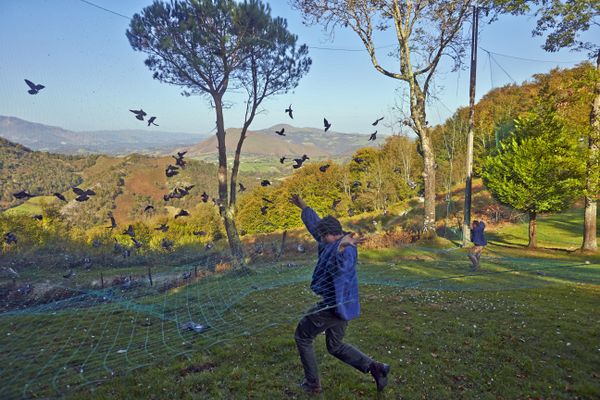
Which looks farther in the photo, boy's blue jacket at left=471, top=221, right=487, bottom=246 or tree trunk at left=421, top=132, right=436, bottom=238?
tree trunk at left=421, top=132, right=436, bottom=238

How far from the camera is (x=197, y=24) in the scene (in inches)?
578

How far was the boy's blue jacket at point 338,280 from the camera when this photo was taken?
411cm

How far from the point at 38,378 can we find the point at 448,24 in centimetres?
2003

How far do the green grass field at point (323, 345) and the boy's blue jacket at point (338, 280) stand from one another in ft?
3.89

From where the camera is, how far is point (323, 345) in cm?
602

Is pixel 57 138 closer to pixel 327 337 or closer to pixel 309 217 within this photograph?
pixel 309 217

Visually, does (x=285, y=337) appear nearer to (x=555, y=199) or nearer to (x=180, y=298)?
(x=180, y=298)

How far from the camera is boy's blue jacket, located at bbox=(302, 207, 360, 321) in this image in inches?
162

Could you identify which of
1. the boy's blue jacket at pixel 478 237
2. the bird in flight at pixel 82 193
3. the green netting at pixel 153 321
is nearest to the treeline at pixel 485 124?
the boy's blue jacket at pixel 478 237

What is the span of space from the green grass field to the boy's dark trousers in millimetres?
501

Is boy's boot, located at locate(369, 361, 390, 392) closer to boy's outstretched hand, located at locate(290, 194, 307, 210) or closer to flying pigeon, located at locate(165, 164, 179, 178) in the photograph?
boy's outstretched hand, located at locate(290, 194, 307, 210)

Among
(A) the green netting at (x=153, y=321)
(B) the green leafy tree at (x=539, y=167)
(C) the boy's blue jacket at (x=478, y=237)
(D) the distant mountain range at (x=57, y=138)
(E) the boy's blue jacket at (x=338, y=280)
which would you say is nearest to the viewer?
(E) the boy's blue jacket at (x=338, y=280)

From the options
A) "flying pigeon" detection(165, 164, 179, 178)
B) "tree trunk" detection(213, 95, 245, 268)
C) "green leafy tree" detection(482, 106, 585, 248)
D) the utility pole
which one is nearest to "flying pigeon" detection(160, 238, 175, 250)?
"tree trunk" detection(213, 95, 245, 268)

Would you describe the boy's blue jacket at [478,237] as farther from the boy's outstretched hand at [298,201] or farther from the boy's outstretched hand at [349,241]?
the boy's outstretched hand at [349,241]
